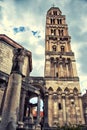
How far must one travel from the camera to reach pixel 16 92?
755cm

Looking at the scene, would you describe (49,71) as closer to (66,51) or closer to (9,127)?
(66,51)

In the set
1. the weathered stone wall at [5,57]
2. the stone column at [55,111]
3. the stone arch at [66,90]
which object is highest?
the weathered stone wall at [5,57]

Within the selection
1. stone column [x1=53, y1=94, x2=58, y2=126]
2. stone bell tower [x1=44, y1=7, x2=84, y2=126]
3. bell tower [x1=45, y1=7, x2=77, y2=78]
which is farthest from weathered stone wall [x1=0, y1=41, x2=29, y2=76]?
stone column [x1=53, y1=94, x2=58, y2=126]

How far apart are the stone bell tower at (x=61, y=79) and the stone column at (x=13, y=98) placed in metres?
16.0

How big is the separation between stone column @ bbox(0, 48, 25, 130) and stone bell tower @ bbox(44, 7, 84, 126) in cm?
1599

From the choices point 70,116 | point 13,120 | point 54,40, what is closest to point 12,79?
point 13,120

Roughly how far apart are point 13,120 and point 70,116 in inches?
693

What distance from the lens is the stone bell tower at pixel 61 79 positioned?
896 inches

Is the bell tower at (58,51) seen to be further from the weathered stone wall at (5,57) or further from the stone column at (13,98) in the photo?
the stone column at (13,98)

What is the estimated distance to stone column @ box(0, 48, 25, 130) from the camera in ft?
21.7

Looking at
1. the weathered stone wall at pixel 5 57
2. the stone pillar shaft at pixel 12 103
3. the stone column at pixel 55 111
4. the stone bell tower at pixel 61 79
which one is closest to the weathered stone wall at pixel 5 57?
the weathered stone wall at pixel 5 57

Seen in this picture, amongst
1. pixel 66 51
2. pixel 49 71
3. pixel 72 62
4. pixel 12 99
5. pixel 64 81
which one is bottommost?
pixel 12 99

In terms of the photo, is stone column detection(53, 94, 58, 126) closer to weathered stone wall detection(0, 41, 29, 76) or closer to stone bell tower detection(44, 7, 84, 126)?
stone bell tower detection(44, 7, 84, 126)

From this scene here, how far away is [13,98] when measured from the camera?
7.28 metres
